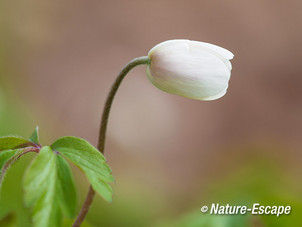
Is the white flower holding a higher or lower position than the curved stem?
higher

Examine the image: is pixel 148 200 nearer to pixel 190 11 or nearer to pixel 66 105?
pixel 66 105

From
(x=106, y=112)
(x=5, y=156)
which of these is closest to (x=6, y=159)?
(x=5, y=156)

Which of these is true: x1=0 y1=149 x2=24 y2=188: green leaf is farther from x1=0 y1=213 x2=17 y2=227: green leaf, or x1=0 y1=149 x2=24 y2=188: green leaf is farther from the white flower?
the white flower

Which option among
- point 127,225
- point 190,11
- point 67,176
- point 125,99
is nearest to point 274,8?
point 190,11

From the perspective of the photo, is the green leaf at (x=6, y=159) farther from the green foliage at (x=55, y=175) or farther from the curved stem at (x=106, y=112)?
the curved stem at (x=106, y=112)

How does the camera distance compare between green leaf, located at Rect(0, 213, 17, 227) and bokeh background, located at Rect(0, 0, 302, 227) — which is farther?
bokeh background, located at Rect(0, 0, 302, 227)

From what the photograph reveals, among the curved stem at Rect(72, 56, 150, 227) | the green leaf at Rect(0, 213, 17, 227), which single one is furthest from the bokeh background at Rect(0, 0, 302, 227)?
the curved stem at Rect(72, 56, 150, 227)

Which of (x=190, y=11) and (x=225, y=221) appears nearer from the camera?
(x=225, y=221)
